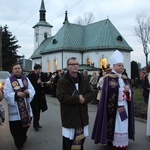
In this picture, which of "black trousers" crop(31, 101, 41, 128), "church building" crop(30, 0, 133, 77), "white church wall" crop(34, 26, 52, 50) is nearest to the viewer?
"black trousers" crop(31, 101, 41, 128)

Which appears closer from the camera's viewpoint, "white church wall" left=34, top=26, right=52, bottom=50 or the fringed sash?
the fringed sash

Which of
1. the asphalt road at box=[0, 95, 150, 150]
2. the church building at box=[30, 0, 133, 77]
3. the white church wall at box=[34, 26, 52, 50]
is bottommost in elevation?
the asphalt road at box=[0, 95, 150, 150]

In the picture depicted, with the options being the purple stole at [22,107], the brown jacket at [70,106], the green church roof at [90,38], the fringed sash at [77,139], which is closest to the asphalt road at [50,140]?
the purple stole at [22,107]

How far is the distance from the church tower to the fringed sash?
6179 cm

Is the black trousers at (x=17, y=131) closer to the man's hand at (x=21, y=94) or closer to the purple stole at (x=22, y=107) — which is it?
the purple stole at (x=22, y=107)

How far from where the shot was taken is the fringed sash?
4.55 m

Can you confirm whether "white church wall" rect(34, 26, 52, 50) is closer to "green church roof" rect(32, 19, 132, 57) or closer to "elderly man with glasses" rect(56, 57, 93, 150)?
"green church roof" rect(32, 19, 132, 57)

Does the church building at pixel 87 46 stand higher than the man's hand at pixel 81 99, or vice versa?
the church building at pixel 87 46

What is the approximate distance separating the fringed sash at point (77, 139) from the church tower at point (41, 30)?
203ft

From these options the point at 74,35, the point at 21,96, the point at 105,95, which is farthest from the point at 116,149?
the point at 74,35

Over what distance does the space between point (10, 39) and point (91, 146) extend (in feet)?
134

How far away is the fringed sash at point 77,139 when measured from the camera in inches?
179

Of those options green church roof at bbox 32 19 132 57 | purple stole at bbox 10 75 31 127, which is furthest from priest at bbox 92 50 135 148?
green church roof at bbox 32 19 132 57

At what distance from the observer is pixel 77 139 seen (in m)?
4.56
